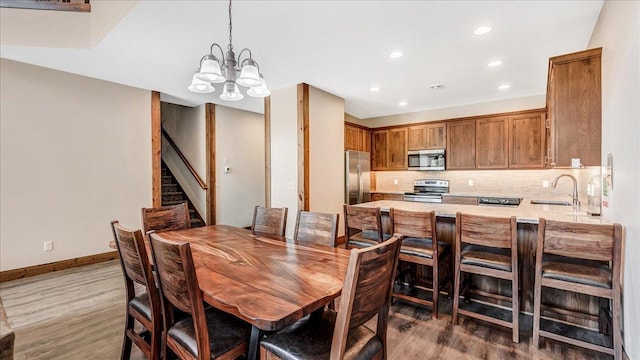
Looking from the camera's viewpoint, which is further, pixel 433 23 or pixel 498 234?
pixel 433 23

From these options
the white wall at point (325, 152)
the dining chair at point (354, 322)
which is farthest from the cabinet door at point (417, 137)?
the dining chair at point (354, 322)

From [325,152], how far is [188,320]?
3594 millimetres

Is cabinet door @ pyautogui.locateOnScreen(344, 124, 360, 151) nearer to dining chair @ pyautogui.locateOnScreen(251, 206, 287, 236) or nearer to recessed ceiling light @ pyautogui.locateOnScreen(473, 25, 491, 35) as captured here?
recessed ceiling light @ pyautogui.locateOnScreen(473, 25, 491, 35)

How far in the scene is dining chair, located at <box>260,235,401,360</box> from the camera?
1.08 m

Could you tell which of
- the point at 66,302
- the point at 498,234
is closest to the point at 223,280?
the point at 498,234

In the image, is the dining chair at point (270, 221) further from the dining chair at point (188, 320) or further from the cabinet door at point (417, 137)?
the cabinet door at point (417, 137)

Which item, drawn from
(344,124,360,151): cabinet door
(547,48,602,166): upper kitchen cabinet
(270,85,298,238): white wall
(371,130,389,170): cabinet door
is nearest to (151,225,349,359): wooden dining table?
(270,85,298,238): white wall

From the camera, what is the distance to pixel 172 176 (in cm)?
647

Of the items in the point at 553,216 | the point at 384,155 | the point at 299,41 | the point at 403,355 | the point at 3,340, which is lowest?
the point at 403,355

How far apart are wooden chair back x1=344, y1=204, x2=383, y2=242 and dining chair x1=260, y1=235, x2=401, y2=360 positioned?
1.31m

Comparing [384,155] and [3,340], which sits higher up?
[384,155]

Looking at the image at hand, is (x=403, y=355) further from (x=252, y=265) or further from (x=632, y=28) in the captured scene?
(x=632, y=28)

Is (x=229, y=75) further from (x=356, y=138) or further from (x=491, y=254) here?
(x=356, y=138)

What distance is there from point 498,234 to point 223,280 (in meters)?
1.98
